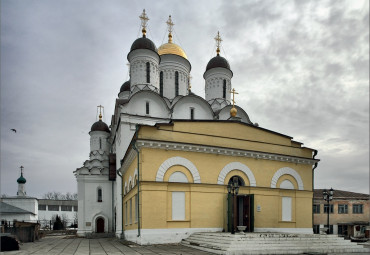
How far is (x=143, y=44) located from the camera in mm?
27797

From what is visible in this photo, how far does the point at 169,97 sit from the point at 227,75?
711 cm

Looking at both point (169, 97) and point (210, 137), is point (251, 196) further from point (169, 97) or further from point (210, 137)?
point (169, 97)

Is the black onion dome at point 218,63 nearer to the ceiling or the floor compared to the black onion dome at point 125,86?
nearer to the ceiling

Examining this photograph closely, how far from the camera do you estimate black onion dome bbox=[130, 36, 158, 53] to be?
1092 inches

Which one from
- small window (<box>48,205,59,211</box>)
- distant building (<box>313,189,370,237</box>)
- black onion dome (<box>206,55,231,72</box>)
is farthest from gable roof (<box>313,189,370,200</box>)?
small window (<box>48,205,59,211</box>)

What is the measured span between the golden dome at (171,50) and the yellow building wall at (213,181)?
15.6 metres

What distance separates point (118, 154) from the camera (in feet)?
78.9

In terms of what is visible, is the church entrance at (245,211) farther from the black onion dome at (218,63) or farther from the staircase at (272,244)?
the black onion dome at (218,63)

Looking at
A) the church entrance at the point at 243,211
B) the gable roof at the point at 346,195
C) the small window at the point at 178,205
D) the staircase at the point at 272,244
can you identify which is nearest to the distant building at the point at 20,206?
the small window at the point at 178,205

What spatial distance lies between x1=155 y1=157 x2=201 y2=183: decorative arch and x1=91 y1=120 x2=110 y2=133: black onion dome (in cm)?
2080

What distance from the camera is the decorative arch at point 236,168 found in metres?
16.3

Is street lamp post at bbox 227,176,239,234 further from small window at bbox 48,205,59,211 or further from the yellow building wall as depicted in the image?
small window at bbox 48,205,59,211

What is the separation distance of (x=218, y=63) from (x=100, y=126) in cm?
1436

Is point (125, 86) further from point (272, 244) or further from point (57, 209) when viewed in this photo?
point (57, 209)
